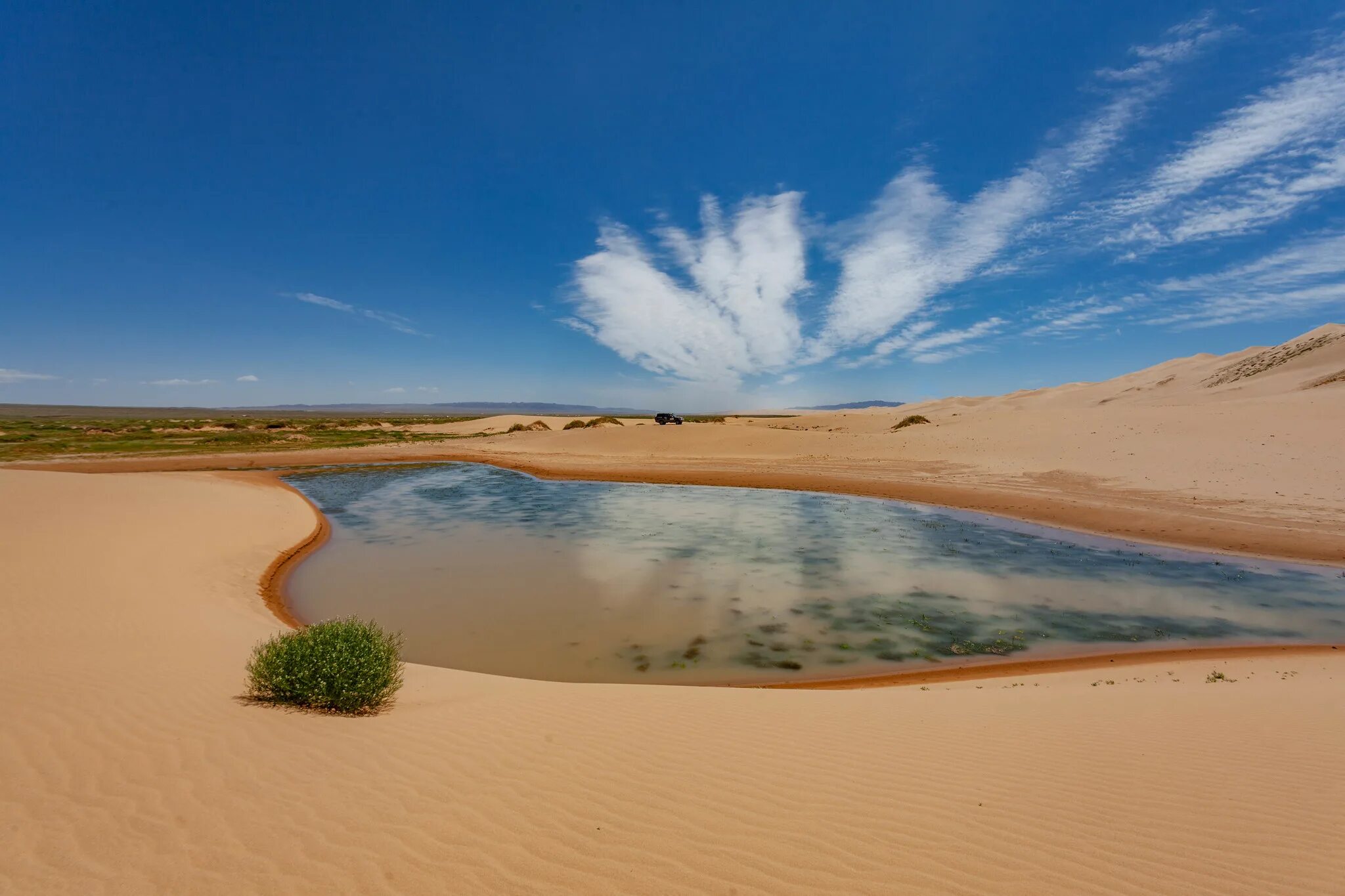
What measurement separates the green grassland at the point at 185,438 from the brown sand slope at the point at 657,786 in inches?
2061

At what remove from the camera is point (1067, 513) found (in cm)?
2103

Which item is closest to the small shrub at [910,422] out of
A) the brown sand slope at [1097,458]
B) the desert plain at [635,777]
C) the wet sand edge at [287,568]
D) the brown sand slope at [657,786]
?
the brown sand slope at [1097,458]

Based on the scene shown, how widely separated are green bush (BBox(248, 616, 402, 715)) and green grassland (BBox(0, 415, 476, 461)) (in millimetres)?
52756

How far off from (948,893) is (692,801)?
2039mm

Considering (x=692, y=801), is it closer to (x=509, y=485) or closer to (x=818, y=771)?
(x=818, y=771)

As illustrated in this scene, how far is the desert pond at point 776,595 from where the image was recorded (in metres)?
10.0

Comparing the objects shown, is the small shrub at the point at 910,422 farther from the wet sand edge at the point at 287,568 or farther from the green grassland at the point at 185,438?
the wet sand edge at the point at 287,568

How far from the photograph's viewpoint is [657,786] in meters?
4.90

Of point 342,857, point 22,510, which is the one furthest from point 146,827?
point 22,510

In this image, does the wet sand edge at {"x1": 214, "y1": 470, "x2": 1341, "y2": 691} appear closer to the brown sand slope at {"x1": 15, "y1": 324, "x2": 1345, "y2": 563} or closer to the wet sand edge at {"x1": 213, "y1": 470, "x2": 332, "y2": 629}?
the wet sand edge at {"x1": 213, "y1": 470, "x2": 332, "y2": 629}

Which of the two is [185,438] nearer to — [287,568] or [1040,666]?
[287,568]

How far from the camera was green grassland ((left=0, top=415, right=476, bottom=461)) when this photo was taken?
145 ft

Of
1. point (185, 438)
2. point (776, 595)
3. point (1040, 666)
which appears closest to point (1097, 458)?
point (1040, 666)

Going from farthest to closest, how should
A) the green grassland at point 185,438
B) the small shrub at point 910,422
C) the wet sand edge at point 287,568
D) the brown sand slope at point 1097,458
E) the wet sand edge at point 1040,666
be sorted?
the small shrub at point 910,422
the green grassland at point 185,438
the brown sand slope at point 1097,458
the wet sand edge at point 287,568
the wet sand edge at point 1040,666
